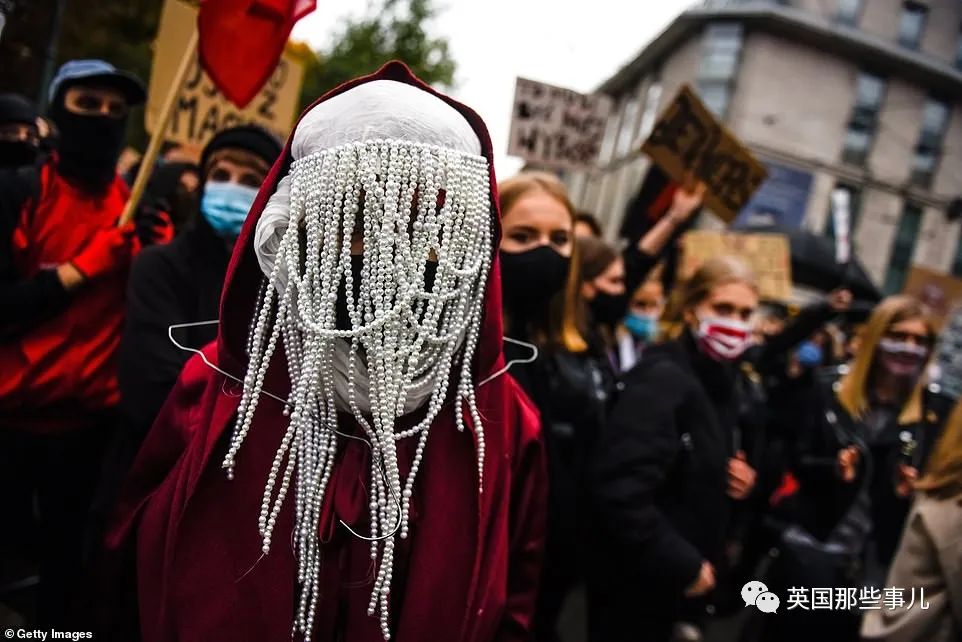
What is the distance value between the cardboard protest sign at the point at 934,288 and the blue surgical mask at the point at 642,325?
4675 mm

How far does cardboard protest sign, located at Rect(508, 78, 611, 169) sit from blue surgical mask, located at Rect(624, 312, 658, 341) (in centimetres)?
109

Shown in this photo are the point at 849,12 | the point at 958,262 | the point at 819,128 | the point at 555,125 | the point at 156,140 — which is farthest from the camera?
the point at 819,128

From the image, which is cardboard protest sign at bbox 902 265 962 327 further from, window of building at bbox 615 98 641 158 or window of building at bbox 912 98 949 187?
window of building at bbox 615 98 641 158

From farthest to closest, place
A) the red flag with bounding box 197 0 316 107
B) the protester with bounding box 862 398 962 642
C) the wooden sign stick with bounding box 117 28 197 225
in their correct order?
the red flag with bounding box 197 0 316 107, the wooden sign stick with bounding box 117 28 197 225, the protester with bounding box 862 398 962 642

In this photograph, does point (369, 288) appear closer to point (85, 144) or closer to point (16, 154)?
point (85, 144)

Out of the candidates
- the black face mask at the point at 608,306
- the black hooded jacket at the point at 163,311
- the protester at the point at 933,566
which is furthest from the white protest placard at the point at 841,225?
the black hooded jacket at the point at 163,311

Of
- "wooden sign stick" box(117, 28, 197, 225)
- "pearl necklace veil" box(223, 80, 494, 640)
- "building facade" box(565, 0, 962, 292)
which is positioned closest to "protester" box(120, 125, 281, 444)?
"wooden sign stick" box(117, 28, 197, 225)

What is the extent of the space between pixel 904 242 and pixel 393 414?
1060 inches

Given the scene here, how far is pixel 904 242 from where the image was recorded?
2348 centimetres

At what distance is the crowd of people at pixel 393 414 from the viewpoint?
4.03 feet

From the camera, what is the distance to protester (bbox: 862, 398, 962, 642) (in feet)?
6.27

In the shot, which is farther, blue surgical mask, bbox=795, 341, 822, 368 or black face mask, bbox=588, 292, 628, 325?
blue surgical mask, bbox=795, 341, 822, 368

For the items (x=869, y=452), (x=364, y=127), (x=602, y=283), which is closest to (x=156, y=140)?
(x=364, y=127)

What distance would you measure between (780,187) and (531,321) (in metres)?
23.1
